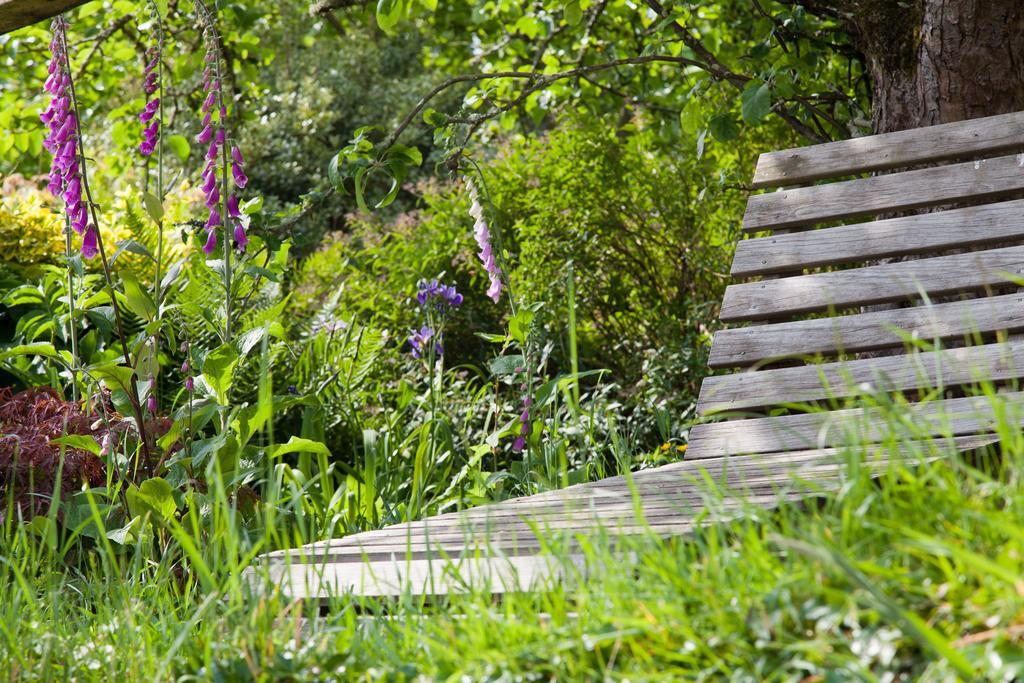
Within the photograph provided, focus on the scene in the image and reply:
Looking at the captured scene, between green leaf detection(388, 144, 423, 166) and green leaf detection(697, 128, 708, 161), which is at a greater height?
green leaf detection(388, 144, 423, 166)

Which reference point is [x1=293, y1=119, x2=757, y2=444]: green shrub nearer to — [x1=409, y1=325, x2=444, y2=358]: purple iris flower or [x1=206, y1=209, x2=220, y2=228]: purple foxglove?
[x1=409, y1=325, x2=444, y2=358]: purple iris flower

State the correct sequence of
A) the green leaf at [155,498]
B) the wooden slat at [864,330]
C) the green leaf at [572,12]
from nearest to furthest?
the green leaf at [155,498] → the wooden slat at [864,330] → the green leaf at [572,12]

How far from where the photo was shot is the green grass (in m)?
1.27

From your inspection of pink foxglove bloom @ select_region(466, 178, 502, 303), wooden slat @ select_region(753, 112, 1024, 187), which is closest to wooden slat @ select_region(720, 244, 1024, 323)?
wooden slat @ select_region(753, 112, 1024, 187)

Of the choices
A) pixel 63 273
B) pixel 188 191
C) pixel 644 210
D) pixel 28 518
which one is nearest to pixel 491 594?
pixel 28 518

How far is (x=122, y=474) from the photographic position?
3.15 metres

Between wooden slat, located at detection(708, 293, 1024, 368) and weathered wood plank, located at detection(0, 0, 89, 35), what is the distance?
209cm

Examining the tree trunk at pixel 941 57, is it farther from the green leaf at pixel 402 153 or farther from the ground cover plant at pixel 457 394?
Result: the green leaf at pixel 402 153

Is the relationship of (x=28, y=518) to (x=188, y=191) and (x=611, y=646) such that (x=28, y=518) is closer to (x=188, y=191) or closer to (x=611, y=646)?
(x=611, y=646)

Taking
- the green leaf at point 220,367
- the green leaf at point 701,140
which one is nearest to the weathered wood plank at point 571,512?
the green leaf at point 220,367

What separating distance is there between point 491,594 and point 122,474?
6.08ft

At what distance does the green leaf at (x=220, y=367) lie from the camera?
3.00 m

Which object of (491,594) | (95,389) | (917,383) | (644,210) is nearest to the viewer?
(491,594)

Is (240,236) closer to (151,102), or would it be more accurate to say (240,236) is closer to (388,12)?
(151,102)
